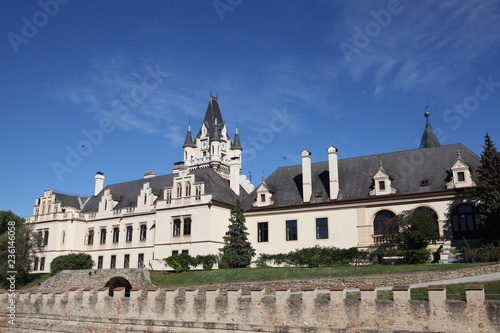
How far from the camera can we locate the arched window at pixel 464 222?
32406 millimetres

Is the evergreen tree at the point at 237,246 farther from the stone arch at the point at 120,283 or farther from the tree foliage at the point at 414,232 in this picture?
the tree foliage at the point at 414,232

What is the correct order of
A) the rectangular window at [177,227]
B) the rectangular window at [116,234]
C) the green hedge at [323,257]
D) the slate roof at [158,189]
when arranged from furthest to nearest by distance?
the rectangular window at [116,234] → the slate roof at [158,189] → the rectangular window at [177,227] → the green hedge at [323,257]

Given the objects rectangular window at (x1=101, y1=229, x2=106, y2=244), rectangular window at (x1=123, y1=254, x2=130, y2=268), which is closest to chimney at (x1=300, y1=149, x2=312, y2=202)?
rectangular window at (x1=123, y1=254, x2=130, y2=268)

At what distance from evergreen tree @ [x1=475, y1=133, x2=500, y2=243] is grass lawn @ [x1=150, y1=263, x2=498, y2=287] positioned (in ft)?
19.5

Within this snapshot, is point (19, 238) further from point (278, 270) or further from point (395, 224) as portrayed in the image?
point (395, 224)

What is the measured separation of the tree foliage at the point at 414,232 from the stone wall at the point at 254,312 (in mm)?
15859

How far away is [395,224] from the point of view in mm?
32750

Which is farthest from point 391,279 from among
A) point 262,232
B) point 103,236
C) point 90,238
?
point 90,238

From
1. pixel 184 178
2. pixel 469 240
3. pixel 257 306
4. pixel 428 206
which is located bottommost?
pixel 257 306

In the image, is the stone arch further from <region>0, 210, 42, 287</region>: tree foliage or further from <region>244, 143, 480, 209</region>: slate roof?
<region>244, 143, 480, 209</region>: slate roof

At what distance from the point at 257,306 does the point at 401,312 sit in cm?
537

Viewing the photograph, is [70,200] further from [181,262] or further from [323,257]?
[323,257]

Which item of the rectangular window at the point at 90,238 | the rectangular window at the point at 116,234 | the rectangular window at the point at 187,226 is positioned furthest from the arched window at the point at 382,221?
the rectangular window at the point at 90,238

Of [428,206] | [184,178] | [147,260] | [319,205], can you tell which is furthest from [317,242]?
[147,260]
